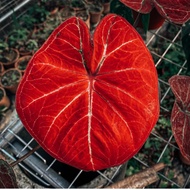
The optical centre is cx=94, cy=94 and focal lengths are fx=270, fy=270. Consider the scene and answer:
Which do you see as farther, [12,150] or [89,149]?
[12,150]

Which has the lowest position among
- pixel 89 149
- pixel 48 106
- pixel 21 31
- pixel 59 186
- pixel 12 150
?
pixel 59 186

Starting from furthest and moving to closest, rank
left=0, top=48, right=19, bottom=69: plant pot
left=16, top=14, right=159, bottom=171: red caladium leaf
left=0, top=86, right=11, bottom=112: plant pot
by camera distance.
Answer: left=0, top=48, right=19, bottom=69: plant pot, left=0, top=86, right=11, bottom=112: plant pot, left=16, top=14, right=159, bottom=171: red caladium leaf

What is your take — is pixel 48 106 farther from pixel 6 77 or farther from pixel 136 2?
pixel 6 77

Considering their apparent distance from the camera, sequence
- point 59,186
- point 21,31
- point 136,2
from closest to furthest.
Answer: point 136,2 → point 59,186 → point 21,31

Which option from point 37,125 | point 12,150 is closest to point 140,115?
point 37,125

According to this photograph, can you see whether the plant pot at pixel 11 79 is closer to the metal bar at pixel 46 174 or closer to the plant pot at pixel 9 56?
the plant pot at pixel 9 56

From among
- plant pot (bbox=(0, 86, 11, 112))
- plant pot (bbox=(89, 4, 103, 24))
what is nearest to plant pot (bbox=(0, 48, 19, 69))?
plant pot (bbox=(0, 86, 11, 112))

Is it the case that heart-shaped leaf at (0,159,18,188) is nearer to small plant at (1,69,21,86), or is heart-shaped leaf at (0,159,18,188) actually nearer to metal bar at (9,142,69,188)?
metal bar at (9,142,69,188)
